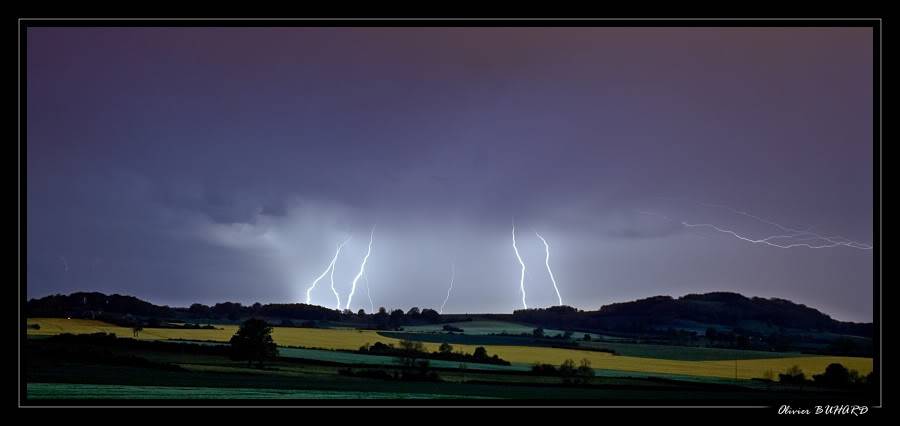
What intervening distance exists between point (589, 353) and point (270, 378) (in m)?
6.68

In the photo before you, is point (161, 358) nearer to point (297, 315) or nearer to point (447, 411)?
point (297, 315)

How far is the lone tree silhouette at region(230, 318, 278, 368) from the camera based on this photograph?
46.6ft

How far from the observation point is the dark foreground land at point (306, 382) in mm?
12422

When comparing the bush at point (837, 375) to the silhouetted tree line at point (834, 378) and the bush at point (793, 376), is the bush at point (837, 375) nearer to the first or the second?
the silhouetted tree line at point (834, 378)

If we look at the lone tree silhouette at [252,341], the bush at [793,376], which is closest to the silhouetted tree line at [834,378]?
the bush at [793,376]

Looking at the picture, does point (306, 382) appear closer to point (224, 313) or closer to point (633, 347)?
point (224, 313)

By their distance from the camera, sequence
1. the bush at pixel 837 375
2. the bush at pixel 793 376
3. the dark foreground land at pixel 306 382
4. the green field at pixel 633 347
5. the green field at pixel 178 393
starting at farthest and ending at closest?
the green field at pixel 633 347 < the bush at pixel 793 376 < the bush at pixel 837 375 < the dark foreground land at pixel 306 382 < the green field at pixel 178 393

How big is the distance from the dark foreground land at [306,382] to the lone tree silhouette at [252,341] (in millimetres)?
206

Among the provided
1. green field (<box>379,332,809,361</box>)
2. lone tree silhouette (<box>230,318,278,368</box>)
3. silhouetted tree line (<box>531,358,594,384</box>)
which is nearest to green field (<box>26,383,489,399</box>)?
lone tree silhouette (<box>230,318,278,368</box>)

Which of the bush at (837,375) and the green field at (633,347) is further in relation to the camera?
the green field at (633,347)

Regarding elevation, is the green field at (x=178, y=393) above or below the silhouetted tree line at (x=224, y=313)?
below

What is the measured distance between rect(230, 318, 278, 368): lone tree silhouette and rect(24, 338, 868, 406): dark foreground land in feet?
0.68
